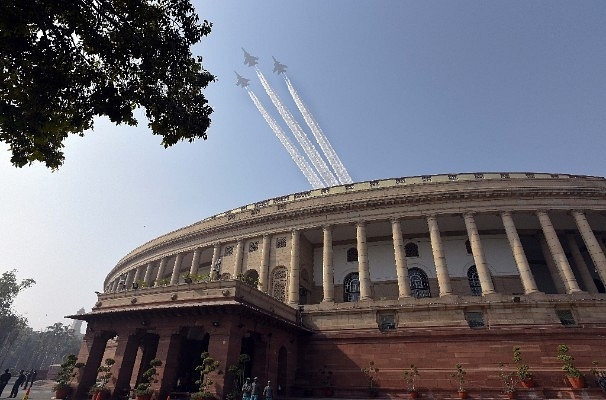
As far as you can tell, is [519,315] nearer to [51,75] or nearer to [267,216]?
[267,216]

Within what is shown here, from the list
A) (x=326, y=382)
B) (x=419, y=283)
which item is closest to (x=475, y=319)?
(x=419, y=283)

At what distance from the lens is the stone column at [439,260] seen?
25.4 meters

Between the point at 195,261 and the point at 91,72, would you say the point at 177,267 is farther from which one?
the point at 91,72

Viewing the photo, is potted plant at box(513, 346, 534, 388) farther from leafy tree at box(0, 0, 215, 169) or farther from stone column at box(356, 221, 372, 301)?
leafy tree at box(0, 0, 215, 169)

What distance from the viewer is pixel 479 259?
2622 cm

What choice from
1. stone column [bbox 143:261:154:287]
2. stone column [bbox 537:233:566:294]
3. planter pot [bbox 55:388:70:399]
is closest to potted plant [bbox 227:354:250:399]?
planter pot [bbox 55:388:70:399]

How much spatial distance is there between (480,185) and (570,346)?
13.4 m

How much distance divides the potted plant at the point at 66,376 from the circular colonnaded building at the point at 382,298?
889 millimetres

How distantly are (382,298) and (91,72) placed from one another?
78.7 feet

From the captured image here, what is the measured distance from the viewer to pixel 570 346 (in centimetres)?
2108

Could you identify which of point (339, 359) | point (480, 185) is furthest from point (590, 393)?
point (480, 185)

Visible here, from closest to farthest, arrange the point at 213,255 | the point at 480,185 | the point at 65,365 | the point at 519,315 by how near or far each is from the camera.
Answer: the point at 65,365 → the point at 519,315 → the point at 480,185 → the point at 213,255

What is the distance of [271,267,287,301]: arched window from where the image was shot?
101ft

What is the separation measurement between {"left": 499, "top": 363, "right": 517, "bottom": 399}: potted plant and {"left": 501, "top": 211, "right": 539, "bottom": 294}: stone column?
6.41 meters
